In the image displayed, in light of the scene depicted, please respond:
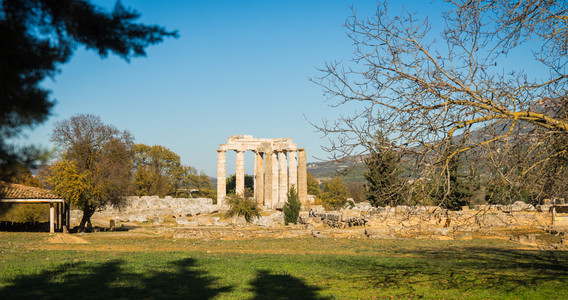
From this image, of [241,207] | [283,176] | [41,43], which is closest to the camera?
[41,43]

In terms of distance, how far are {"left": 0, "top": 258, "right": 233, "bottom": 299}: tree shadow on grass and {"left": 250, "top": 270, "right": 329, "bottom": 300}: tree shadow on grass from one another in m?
0.80

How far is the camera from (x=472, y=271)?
12914mm

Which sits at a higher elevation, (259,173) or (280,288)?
(259,173)

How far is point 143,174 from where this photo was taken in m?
67.4

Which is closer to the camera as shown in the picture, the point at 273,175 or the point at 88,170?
the point at 88,170

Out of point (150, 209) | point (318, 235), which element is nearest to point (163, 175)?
point (150, 209)

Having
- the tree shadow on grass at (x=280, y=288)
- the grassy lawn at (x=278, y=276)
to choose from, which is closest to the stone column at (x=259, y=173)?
the grassy lawn at (x=278, y=276)

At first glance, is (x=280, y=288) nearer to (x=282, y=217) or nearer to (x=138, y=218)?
→ (x=282, y=217)

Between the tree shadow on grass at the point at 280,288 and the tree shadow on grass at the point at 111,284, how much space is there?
80 centimetres

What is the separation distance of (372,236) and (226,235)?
8326 mm

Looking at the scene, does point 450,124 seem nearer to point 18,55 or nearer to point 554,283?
point 554,283

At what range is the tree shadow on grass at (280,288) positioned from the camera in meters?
10.1

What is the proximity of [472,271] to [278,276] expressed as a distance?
5066 mm

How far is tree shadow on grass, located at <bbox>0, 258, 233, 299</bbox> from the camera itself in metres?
9.84
